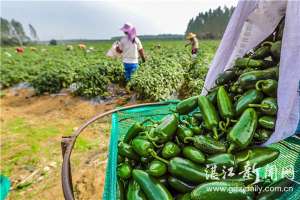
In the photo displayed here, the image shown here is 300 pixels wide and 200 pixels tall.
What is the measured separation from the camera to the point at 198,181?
1.71 m

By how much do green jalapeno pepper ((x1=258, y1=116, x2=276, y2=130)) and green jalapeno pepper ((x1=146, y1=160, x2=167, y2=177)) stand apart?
0.64 m

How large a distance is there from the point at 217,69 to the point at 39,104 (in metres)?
7.71

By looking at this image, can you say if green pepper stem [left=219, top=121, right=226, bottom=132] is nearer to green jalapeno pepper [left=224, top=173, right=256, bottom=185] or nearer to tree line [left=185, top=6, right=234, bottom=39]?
green jalapeno pepper [left=224, top=173, right=256, bottom=185]

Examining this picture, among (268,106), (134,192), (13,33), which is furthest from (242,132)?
(13,33)

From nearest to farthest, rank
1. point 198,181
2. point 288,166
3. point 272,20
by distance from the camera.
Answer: point 198,181 → point 288,166 → point 272,20

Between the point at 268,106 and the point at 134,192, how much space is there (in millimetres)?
951

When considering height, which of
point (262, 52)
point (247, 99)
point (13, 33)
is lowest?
point (13, 33)

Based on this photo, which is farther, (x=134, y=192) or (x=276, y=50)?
(x=276, y=50)

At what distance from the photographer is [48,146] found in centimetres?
586

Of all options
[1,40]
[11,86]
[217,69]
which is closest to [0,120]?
[11,86]

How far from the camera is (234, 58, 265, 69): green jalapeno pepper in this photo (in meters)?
2.21

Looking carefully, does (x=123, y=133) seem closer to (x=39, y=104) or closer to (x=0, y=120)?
(x=0, y=120)

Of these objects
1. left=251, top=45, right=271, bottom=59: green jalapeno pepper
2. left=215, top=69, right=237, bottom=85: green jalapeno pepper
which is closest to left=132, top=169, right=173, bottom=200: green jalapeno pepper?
left=215, top=69, right=237, bottom=85: green jalapeno pepper

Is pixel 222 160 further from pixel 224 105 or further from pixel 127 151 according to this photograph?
pixel 127 151
